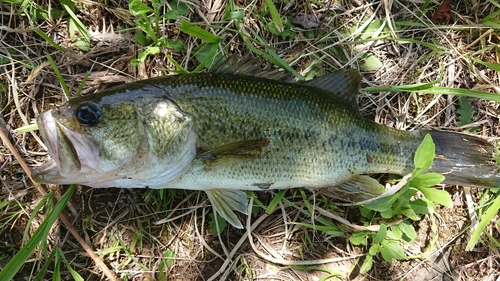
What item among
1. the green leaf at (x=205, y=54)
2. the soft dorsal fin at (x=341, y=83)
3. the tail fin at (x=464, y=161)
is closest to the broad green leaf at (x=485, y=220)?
the tail fin at (x=464, y=161)

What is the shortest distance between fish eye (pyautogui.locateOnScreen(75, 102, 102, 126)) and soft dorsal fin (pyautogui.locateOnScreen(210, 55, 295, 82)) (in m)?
0.83

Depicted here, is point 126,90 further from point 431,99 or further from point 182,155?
point 431,99

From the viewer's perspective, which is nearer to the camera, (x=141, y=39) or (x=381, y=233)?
(x=381, y=233)

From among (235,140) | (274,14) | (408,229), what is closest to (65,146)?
(235,140)

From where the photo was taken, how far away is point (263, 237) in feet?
10.1

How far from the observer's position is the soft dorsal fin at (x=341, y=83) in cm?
286

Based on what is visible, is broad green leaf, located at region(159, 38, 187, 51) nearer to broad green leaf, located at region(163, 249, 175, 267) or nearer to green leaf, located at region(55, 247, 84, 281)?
broad green leaf, located at region(163, 249, 175, 267)

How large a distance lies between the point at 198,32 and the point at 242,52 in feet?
1.51

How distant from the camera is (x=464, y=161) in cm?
290

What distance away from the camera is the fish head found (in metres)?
2.20

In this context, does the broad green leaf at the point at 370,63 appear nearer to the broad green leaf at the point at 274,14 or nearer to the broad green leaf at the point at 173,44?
the broad green leaf at the point at 274,14

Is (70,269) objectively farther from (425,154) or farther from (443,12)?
(443,12)

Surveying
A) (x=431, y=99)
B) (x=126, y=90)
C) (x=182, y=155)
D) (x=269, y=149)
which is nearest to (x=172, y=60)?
(x=126, y=90)

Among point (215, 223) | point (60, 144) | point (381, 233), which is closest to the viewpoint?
point (60, 144)
